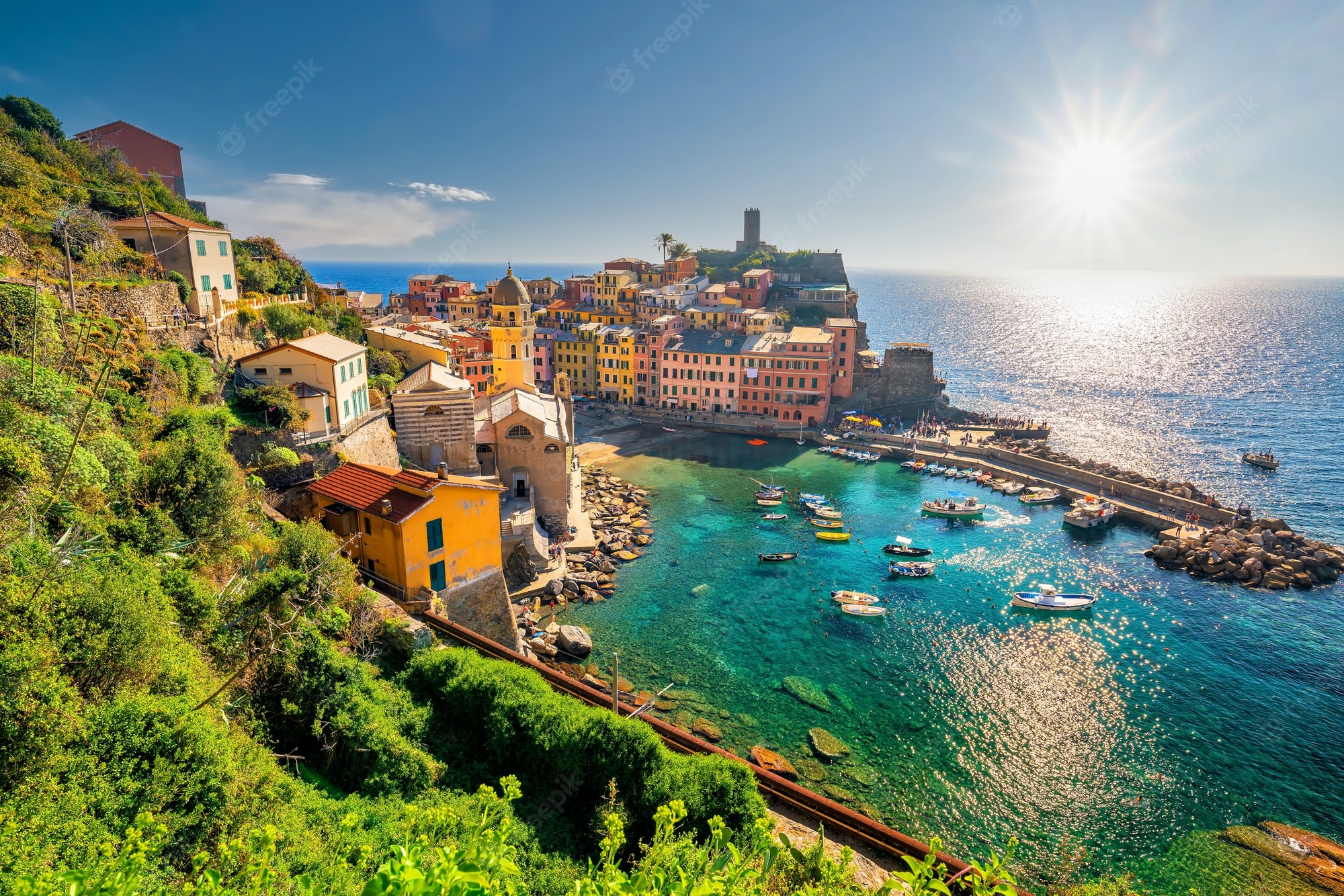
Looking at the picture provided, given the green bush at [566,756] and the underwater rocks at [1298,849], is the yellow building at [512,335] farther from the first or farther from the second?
the underwater rocks at [1298,849]

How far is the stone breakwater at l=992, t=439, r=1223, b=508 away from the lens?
4991 centimetres

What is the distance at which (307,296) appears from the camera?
41.5 metres

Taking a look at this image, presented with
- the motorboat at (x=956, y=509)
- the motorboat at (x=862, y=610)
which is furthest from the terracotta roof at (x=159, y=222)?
the motorboat at (x=956, y=509)

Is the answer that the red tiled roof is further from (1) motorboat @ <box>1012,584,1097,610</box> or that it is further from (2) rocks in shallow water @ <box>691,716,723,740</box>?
(1) motorboat @ <box>1012,584,1097,610</box>

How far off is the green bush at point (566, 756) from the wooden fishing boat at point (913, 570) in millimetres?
26763

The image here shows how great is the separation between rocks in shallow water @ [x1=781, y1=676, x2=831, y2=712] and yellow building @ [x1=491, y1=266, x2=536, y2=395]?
25774 millimetres

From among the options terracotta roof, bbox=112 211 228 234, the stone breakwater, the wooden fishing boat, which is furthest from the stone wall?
the stone breakwater

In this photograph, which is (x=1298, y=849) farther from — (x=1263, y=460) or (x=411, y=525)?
(x=1263, y=460)

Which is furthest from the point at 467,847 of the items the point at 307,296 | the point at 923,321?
the point at 923,321

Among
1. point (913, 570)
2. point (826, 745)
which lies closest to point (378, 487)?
point (826, 745)

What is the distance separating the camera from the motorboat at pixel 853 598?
3394 centimetres

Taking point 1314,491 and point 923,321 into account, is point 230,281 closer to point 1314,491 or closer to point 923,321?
point 1314,491

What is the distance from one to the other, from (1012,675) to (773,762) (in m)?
13.3

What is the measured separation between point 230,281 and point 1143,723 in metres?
44.9
